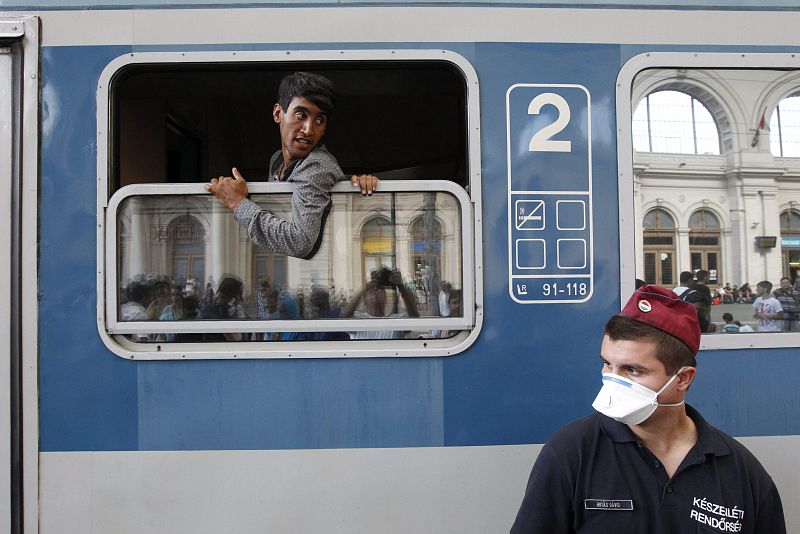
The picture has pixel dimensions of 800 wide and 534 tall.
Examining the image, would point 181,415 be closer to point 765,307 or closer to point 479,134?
point 479,134

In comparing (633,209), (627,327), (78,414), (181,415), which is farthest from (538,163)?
(78,414)

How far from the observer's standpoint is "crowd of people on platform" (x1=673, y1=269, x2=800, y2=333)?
7.54 feet

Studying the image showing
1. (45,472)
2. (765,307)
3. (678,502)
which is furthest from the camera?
(765,307)

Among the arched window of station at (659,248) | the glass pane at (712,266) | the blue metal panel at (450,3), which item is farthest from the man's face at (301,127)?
the glass pane at (712,266)

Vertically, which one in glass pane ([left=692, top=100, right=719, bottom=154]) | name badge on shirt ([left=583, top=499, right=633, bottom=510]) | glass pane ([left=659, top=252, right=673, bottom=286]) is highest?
glass pane ([left=692, top=100, right=719, bottom=154])

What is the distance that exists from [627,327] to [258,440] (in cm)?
129

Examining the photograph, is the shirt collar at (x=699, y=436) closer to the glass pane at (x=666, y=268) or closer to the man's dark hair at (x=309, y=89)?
the glass pane at (x=666, y=268)

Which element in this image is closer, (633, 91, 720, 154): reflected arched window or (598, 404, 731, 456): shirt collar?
(598, 404, 731, 456): shirt collar

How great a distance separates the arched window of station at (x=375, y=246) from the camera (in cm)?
226

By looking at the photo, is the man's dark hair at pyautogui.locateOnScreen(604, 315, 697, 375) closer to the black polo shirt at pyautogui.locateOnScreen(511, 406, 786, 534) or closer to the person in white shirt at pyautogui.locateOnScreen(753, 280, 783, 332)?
the black polo shirt at pyautogui.locateOnScreen(511, 406, 786, 534)

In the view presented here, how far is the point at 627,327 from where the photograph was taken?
5.18 feet

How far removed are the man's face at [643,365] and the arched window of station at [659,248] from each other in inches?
30.6

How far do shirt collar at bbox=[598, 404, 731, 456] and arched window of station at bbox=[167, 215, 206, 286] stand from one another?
142 cm

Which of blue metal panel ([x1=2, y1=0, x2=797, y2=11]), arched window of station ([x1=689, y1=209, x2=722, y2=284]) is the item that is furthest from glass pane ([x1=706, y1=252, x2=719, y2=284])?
blue metal panel ([x1=2, y1=0, x2=797, y2=11])
